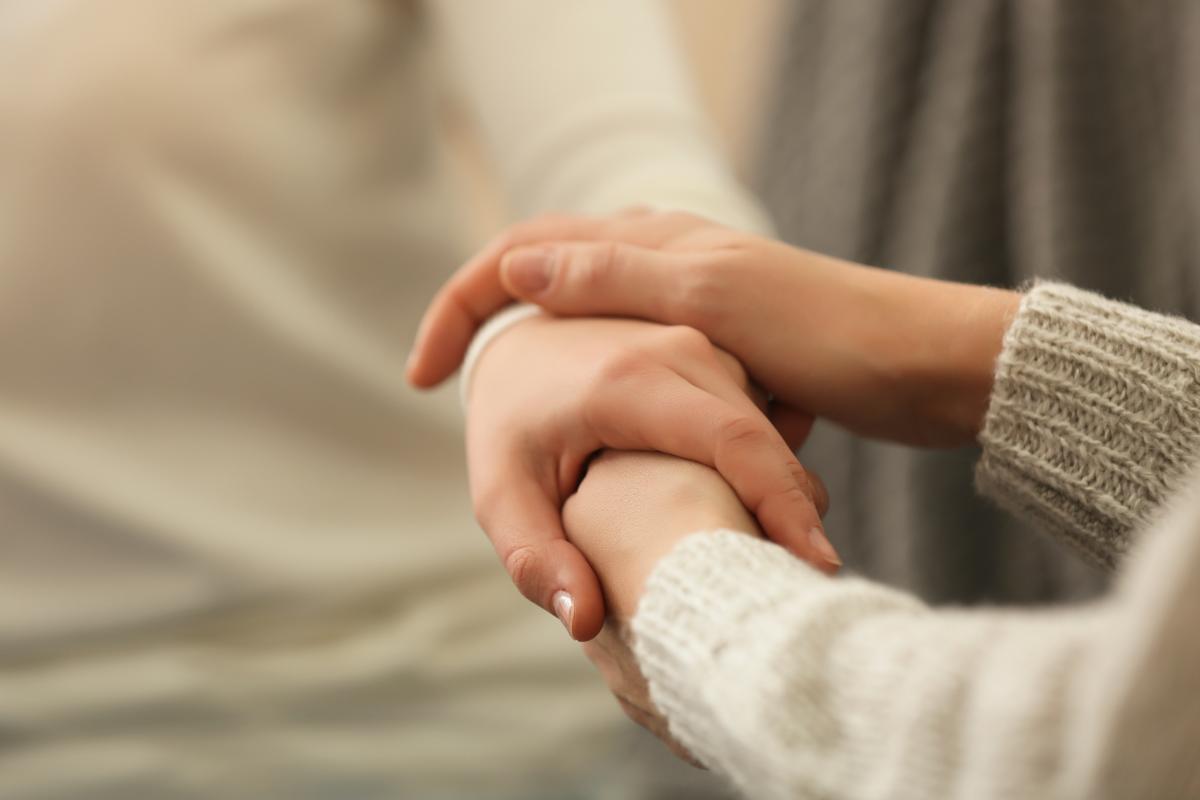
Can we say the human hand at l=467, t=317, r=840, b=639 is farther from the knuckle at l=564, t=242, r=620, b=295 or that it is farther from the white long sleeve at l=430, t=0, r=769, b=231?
the white long sleeve at l=430, t=0, r=769, b=231

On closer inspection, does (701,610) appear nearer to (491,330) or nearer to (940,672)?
(940,672)

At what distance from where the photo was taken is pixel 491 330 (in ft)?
1.58

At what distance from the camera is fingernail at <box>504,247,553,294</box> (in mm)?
456

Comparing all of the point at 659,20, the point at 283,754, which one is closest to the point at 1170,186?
the point at 659,20

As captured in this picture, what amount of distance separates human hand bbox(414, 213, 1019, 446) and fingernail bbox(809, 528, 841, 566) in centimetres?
10

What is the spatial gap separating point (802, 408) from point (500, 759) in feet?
0.94

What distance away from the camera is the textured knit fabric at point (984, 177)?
642 millimetres

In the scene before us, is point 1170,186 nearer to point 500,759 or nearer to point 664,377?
point 664,377

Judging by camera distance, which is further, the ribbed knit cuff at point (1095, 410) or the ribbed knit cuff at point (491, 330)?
the ribbed knit cuff at point (491, 330)

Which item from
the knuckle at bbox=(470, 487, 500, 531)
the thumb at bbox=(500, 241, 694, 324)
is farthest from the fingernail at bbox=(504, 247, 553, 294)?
the knuckle at bbox=(470, 487, 500, 531)

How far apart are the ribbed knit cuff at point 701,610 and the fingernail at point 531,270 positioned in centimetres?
17

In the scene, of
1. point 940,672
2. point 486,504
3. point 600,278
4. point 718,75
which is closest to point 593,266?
point 600,278

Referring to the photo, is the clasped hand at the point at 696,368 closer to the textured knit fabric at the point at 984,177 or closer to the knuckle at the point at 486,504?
the knuckle at the point at 486,504

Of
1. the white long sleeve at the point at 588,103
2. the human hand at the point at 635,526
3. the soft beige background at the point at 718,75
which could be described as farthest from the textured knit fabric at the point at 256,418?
the soft beige background at the point at 718,75
